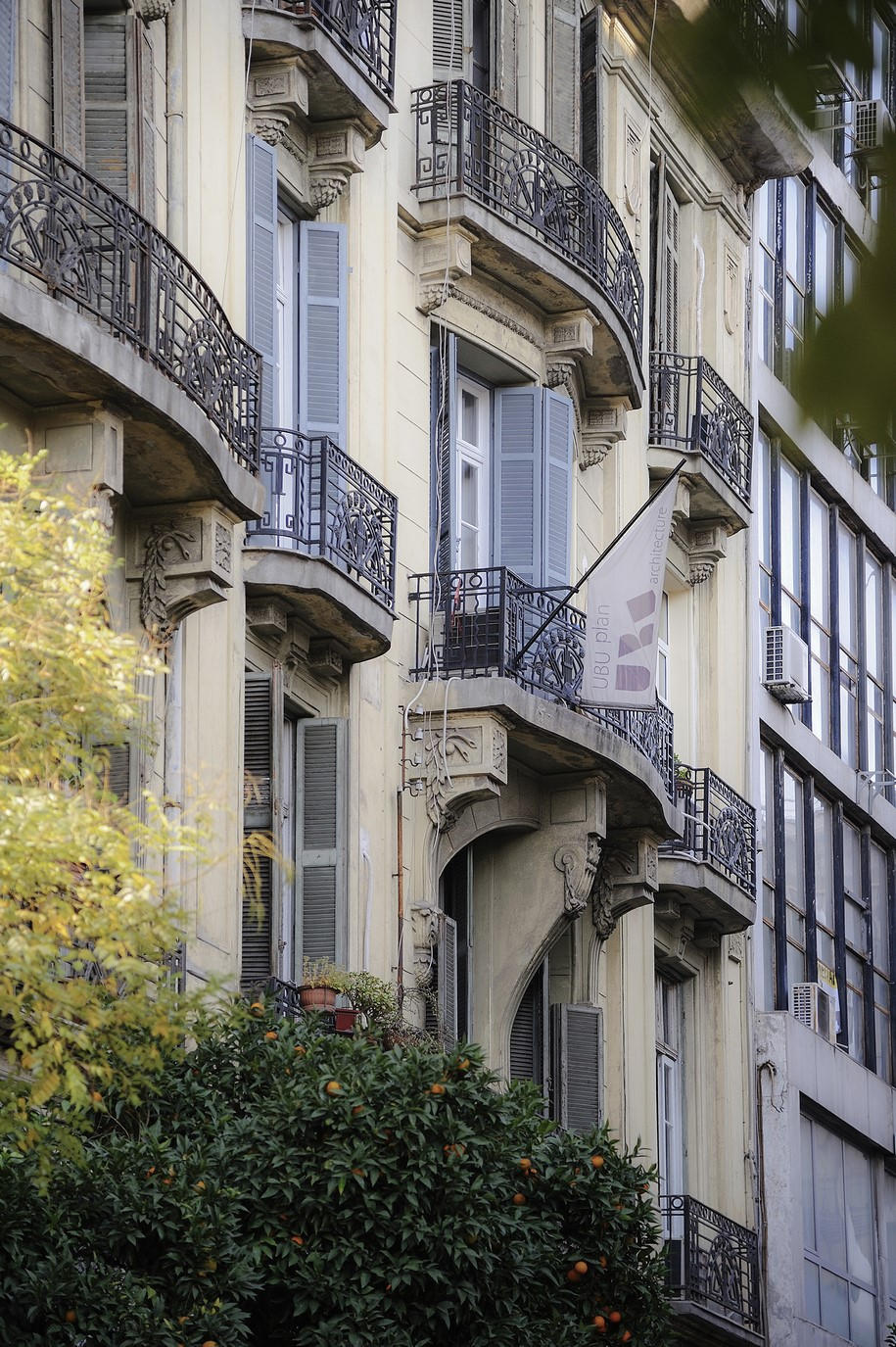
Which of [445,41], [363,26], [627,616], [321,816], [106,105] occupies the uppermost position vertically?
[445,41]

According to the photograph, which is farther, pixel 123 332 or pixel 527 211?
pixel 527 211

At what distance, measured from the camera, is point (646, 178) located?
2512cm

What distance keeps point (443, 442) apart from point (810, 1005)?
1051cm

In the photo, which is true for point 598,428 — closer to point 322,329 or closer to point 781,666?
point 322,329

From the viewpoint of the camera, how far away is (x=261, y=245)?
16.8 meters

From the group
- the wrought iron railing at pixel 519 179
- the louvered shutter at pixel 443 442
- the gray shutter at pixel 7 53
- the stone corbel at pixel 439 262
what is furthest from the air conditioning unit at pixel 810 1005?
the gray shutter at pixel 7 53

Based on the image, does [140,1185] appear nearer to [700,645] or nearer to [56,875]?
[56,875]

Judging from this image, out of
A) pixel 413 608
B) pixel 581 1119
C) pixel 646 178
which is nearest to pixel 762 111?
pixel 413 608

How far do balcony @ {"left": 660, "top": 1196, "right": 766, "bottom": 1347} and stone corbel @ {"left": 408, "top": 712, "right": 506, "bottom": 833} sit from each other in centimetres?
613

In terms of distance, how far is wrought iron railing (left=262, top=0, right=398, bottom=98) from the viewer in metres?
16.9

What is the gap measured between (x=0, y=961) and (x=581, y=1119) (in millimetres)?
13927

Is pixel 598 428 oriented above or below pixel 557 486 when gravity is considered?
above

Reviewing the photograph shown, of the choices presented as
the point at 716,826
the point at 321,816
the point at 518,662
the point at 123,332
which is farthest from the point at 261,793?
the point at 716,826

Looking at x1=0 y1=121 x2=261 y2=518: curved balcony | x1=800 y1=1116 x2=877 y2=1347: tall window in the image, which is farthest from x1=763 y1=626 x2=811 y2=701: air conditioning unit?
x1=0 y1=121 x2=261 y2=518: curved balcony
